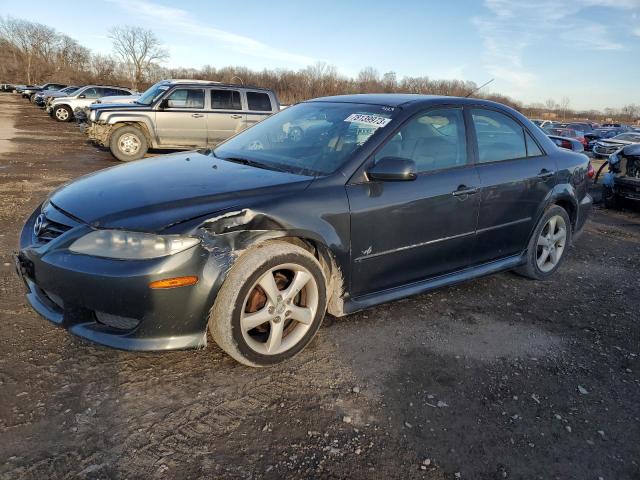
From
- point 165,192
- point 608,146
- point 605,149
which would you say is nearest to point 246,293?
point 165,192

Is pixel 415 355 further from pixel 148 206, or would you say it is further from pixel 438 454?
pixel 148 206

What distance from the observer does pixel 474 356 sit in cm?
306

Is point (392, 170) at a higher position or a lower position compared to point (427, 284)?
higher

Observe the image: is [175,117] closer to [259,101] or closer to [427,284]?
[259,101]

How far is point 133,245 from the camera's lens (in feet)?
7.92

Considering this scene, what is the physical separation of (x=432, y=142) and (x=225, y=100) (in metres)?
9.10

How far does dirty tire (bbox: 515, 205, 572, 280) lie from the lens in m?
4.27

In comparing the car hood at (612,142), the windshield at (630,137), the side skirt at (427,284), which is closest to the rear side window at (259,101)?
the side skirt at (427,284)

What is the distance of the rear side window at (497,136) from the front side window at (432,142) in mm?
193

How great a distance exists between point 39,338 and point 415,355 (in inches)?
91.3

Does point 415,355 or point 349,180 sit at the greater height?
point 349,180

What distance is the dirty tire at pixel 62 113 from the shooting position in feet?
73.5

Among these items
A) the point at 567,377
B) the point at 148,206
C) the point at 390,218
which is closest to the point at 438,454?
the point at 567,377

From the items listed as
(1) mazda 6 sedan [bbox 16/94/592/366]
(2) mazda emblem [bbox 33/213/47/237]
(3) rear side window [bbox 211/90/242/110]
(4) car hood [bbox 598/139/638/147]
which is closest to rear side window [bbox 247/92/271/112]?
(3) rear side window [bbox 211/90/242/110]
